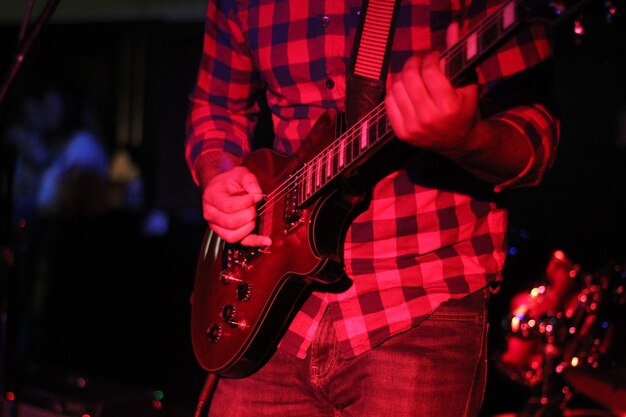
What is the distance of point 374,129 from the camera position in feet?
4.38

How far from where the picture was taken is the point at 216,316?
169 centimetres

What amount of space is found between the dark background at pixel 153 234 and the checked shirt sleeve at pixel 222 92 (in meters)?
0.50

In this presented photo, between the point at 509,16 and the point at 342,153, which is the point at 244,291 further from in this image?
the point at 509,16

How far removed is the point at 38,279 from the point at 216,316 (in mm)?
4285

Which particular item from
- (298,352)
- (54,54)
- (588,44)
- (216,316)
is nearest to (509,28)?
(298,352)

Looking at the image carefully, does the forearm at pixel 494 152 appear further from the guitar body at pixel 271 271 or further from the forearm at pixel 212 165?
the forearm at pixel 212 165

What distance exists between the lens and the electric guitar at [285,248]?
1444 millimetres

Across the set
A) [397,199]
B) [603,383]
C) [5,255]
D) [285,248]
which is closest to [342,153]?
[397,199]

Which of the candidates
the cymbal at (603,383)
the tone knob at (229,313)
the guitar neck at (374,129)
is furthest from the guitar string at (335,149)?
the cymbal at (603,383)

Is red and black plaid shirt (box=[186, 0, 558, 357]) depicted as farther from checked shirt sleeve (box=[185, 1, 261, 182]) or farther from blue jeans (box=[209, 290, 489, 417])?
checked shirt sleeve (box=[185, 1, 261, 182])

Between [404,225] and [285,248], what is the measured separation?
281 mm

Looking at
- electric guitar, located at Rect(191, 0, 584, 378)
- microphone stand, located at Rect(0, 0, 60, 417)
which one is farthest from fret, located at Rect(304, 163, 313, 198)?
microphone stand, located at Rect(0, 0, 60, 417)

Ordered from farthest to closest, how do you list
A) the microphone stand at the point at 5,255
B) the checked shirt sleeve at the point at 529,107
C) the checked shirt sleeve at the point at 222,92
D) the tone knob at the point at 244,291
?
the microphone stand at the point at 5,255, the checked shirt sleeve at the point at 222,92, the tone knob at the point at 244,291, the checked shirt sleeve at the point at 529,107

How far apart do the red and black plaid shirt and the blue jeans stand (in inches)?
1.1
